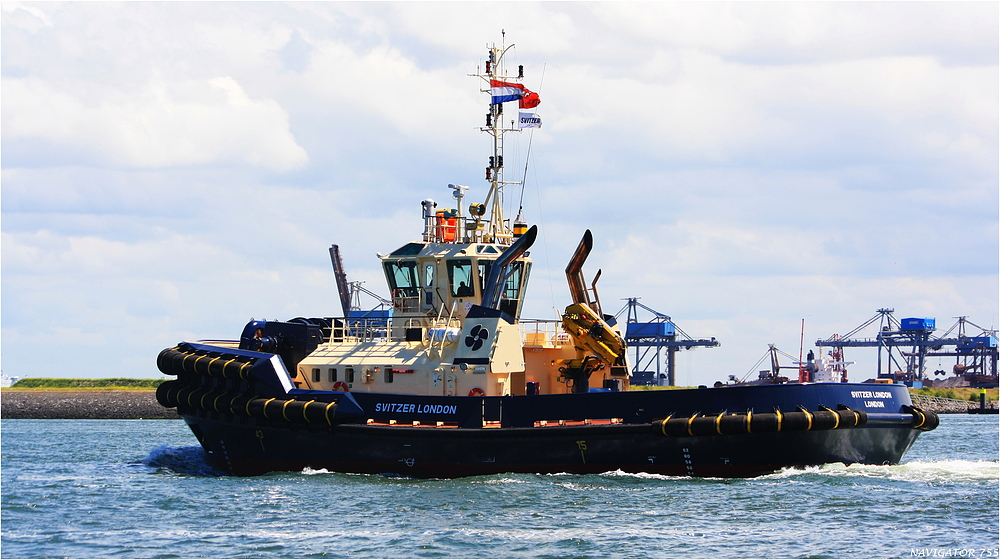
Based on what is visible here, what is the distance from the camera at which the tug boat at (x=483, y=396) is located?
16.1 m

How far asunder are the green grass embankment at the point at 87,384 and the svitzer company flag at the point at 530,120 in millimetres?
46175

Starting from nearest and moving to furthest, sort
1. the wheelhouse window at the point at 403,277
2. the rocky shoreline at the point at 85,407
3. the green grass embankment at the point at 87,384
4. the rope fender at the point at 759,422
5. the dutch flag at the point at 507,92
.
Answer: the rope fender at the point at 759,422 → the wheelhouse window at the point at 403,277 → the dutch flag at the point at 507,92 → the rocky shoreline at the point at 85,407 → the green grass embankment at the point at 87,384

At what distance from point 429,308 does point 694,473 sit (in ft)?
19.4

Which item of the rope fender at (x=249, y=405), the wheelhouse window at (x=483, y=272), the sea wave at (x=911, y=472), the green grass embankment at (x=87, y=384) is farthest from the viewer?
the green grass embankment at (x=87, y=384)

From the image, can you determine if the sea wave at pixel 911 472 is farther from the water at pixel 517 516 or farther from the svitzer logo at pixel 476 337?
the svitzer logo at pixel 476 337

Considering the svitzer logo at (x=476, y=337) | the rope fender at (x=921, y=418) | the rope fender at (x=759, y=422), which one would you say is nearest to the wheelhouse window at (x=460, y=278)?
the svitzer logo at (x=476, y=337)

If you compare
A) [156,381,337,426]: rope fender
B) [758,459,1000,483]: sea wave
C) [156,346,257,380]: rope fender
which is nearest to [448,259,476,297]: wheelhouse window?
[156,381,337,426]: rope fender

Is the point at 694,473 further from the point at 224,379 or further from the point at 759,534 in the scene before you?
the point at 224,379

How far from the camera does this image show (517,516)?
1385 centimetres

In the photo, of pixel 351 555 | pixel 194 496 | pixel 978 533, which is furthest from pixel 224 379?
pixel 978 533

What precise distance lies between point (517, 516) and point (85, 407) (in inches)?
1758

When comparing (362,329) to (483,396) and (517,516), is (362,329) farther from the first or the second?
(517,516)

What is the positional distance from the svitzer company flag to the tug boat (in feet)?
0.19

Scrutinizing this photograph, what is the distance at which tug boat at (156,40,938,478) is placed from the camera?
16125 millimetres
